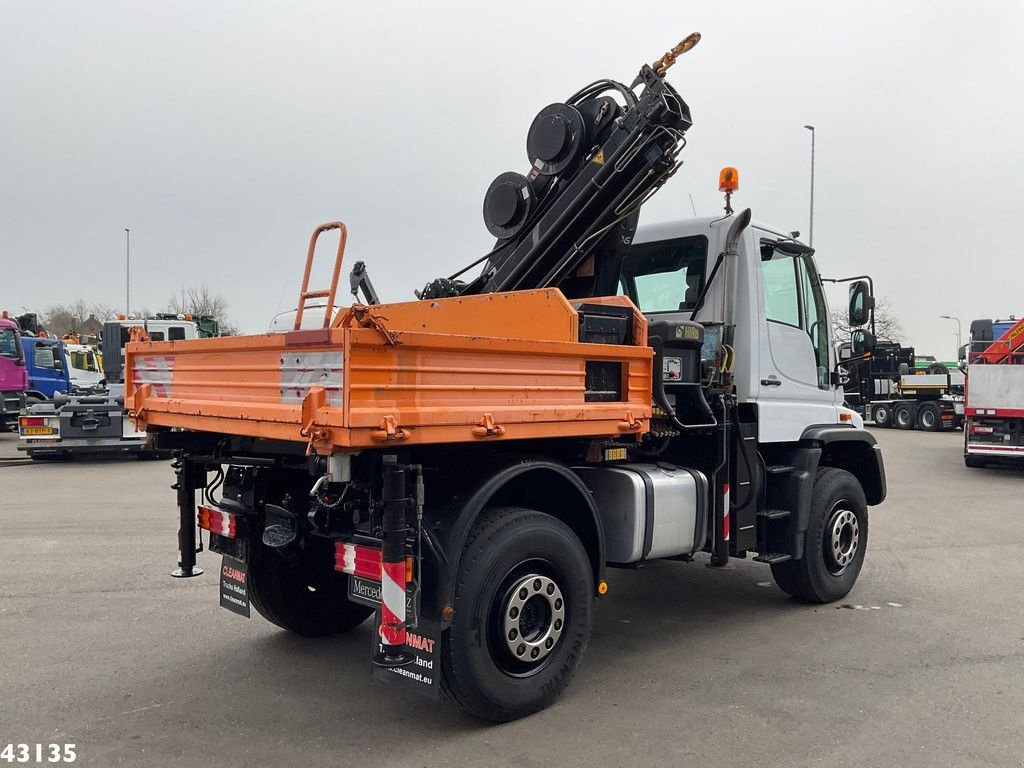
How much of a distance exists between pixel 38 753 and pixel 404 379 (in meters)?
2.24

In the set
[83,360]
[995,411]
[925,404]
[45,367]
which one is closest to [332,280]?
[995,411]

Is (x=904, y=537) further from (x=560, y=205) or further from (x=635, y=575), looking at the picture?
(x=560, y=205)

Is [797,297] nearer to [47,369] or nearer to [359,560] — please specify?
[359,560]

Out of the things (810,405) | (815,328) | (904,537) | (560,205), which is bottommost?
(904,537)

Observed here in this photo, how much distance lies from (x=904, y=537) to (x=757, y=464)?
4.02m

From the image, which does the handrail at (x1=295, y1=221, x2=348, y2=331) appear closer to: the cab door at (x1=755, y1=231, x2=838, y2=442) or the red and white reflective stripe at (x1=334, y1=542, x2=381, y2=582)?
the red and white reflective stripe at (x1=334, y1=542, x2=381, y2=582)

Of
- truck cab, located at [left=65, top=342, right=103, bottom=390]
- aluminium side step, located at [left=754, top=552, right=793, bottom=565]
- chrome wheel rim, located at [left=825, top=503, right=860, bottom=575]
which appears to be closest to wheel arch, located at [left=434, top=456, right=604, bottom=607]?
aluminium side step, located at [left=754, top=552, right=793, bottom=565]

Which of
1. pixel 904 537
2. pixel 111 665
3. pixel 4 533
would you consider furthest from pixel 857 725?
pixel 4 533

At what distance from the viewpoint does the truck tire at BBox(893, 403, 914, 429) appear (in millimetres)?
28062

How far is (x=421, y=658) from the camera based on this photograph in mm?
3576

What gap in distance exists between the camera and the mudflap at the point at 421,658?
352cm

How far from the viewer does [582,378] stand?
4082 mm

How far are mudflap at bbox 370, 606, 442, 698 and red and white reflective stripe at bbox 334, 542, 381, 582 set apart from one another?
0.52 ft

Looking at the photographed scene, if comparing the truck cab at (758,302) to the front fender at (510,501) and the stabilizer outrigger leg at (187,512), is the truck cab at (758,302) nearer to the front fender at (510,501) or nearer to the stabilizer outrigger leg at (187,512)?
the front fender at (510,501)
